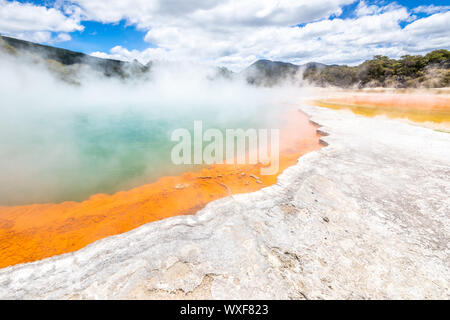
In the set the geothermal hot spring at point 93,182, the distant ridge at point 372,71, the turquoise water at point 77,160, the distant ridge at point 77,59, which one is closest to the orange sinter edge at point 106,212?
the geothermal hot spring at point 93,182

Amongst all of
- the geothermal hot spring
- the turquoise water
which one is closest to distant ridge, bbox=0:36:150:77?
the turquoise water

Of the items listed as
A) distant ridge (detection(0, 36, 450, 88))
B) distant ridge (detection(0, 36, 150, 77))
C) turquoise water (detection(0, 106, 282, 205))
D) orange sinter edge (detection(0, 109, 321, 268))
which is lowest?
orange sinter edge (detection(0, 109, 321, 268))

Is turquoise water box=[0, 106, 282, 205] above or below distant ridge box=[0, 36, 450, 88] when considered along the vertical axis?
below

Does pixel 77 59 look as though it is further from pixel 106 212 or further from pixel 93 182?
pixel 106 212

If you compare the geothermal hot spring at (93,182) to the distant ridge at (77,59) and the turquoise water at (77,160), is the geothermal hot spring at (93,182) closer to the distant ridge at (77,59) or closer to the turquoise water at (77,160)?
the turquoise water at (77,160)

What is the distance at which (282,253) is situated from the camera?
2908 mm

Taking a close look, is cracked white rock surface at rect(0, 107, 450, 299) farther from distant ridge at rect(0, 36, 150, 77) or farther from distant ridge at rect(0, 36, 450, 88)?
distant ridge at rect(0, 36, 150, 77)

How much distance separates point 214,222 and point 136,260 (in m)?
1.39

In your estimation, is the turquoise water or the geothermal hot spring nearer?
the geothermal hot spring

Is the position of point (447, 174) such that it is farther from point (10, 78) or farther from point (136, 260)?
point (10, 78)

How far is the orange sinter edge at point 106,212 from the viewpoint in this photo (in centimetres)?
376

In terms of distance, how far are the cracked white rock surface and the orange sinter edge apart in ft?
3.02

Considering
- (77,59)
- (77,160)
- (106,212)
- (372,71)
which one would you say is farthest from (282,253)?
(77,59)

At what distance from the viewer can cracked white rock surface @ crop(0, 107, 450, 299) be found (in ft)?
7.84
